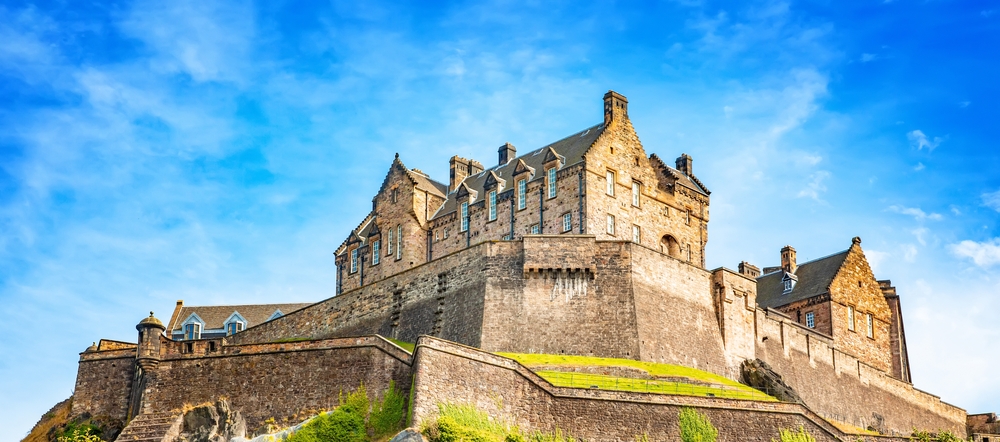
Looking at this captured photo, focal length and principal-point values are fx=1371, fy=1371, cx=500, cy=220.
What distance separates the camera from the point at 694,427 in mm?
62781

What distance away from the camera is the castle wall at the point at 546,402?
60.7 metres

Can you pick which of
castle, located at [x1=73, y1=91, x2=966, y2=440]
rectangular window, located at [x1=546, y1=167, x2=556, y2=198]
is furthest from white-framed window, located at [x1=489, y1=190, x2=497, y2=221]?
rectangular window, located at [x1=546, y1=167, x2=556, y2=198]

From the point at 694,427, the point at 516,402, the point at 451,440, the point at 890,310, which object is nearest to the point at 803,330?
the point at 890,310

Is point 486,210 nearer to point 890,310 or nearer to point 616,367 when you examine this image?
point 616,367

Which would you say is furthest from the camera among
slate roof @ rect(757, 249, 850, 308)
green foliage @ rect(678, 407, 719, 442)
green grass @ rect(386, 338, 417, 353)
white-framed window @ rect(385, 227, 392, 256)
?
slate roof @ rect(757, 249, 850, 308)

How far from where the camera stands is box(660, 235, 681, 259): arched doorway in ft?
271

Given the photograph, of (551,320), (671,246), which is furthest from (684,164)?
(551,320)

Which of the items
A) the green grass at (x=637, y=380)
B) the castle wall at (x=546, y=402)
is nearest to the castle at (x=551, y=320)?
the castle wall at (x=546, y=402)

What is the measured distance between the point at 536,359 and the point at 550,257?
6.76m

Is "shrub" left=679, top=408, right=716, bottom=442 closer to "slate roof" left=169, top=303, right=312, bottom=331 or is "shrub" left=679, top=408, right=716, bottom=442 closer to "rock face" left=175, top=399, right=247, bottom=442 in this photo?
"rock face" left=175, top=399, right=247, bottom=442

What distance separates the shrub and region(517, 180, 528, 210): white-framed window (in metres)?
21.3

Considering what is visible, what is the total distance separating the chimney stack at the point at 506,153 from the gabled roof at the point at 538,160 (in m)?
0.87

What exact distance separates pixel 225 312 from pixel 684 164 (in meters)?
31.9

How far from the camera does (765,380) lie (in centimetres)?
7350
